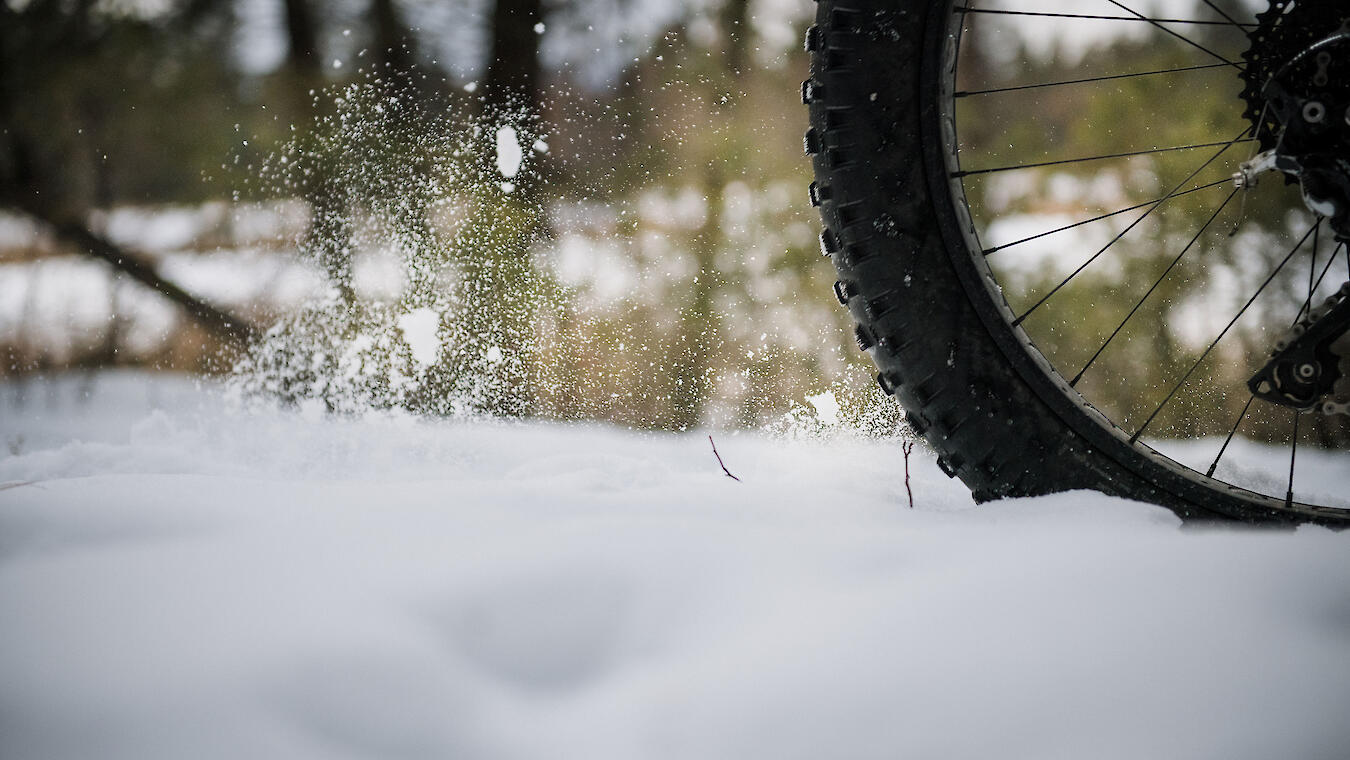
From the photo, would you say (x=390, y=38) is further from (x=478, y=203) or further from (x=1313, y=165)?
(x=1313, y=165)

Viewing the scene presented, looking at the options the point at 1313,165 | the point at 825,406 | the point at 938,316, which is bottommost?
the point at 938,316

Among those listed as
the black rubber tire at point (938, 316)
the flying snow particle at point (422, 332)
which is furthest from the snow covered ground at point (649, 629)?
the flying snow particle at point (422, 332)

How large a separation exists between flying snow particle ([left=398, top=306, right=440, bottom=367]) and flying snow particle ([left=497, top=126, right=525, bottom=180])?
36cm

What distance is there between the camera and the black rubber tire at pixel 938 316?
75 centimetres

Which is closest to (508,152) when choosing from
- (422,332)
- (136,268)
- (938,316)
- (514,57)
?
(514,57)

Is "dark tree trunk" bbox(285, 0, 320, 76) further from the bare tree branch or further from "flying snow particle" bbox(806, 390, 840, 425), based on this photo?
"flying snow particle" bbox(806, 390, 840, 425)

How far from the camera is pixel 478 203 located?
67.4 inches

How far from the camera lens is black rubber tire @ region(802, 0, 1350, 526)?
2.47 feet

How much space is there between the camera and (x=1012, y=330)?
0.77 m

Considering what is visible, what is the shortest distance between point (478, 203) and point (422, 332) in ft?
1.03

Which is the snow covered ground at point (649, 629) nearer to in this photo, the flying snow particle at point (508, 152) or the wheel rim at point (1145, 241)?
the flying snow particle at point (508, 152)

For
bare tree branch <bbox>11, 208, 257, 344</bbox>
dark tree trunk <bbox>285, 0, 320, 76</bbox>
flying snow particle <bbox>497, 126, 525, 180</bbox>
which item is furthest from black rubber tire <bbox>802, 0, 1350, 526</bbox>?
bare tree branch <bbox>11, 208, 257, 344</bbox>

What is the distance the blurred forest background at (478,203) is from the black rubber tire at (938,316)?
79 centimetres

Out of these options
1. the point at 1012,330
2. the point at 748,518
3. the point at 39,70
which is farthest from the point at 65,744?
the point at 39,70
